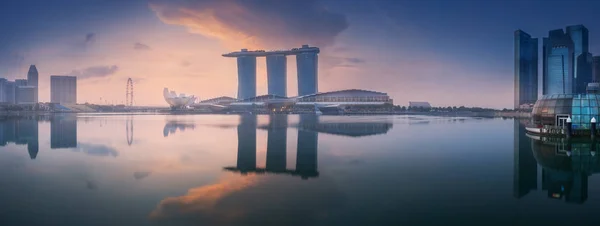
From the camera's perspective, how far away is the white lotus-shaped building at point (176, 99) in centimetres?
16375

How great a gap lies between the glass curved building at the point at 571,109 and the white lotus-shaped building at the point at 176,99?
149168 millimetres

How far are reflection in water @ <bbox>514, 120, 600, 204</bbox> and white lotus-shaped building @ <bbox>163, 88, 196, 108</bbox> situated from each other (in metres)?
155

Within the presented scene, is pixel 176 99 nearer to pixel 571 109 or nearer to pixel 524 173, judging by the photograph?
pixel 571 109

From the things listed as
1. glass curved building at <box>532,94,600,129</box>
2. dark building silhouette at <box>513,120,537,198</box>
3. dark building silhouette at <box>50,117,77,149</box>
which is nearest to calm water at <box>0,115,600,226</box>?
dark building silhouette at <box>513,120,537,198</box>

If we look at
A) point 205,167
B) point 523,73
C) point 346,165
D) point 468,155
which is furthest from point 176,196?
point 523,73

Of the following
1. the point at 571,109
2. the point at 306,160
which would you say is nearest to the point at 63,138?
the point at 306,160

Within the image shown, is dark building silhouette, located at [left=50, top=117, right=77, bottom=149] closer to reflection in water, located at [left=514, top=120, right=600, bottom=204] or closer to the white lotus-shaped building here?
reflection in water, located at [left=514, top=120, right=600, bottom=204]

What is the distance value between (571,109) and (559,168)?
16215 mm

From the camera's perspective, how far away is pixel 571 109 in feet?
90.0

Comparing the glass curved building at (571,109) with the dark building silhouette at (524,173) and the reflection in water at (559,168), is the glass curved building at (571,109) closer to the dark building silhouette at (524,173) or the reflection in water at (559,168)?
the reflection in water at (559,168)

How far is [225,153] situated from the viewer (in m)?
18.9

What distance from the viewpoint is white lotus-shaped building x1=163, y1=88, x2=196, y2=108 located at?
163750 mm

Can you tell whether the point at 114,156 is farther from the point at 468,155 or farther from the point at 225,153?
the point at 468,155

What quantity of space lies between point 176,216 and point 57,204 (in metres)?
3.18
